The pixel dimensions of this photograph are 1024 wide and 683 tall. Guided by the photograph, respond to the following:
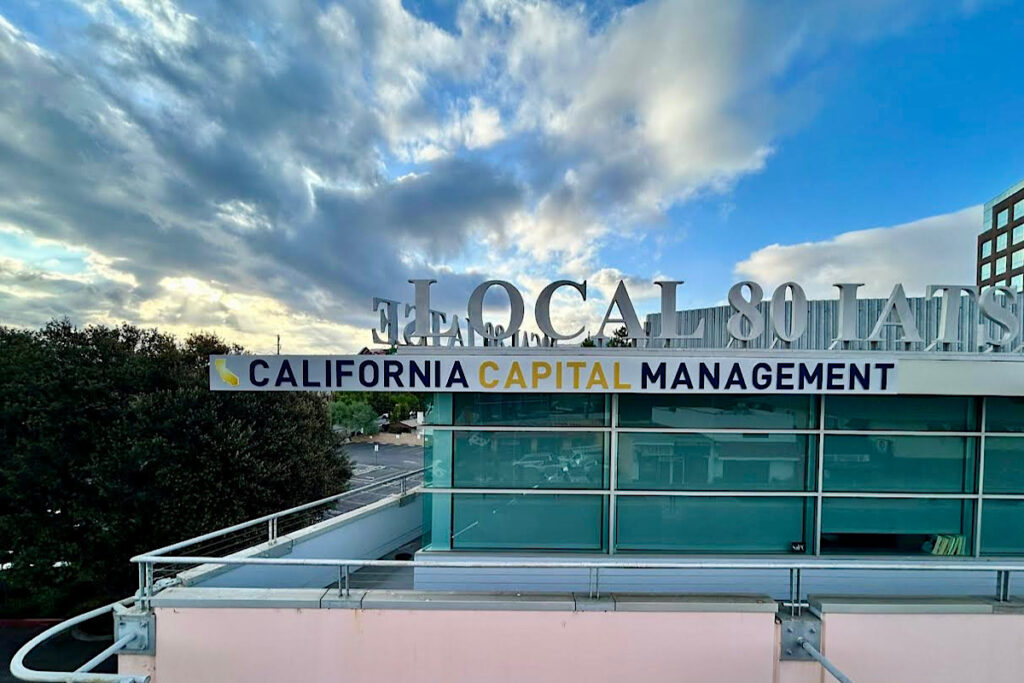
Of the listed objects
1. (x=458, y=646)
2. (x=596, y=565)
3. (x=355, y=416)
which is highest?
(x=596, y=565)

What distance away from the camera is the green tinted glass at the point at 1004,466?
21.9 ft

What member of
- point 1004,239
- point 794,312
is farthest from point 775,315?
point 1004,239

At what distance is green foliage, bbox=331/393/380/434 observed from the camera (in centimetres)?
5125

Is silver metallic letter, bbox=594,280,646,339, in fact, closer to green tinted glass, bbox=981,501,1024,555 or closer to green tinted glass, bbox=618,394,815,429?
green tinted glass, bbox=618,394,815,429

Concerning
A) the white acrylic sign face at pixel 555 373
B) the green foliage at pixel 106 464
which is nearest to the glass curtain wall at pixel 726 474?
the white acrylic sign face at pixel 555 373

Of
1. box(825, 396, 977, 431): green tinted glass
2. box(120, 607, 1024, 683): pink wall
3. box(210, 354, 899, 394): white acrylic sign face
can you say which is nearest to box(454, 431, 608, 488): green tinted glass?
box(210, 354, 899, 394): white acrylic sign face

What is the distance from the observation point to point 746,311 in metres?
6.48

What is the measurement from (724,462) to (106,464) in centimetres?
1491

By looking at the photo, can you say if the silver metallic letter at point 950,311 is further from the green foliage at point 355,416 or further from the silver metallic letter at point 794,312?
the green foliage at point 355,416

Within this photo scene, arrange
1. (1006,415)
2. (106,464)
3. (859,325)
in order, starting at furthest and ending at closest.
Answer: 1. (106,464)
2. (859,325)
3. (1006,415)

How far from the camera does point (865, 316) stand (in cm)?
726

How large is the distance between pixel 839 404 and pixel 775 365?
1603mm

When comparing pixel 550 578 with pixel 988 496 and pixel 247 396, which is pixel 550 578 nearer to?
pixel 988 496

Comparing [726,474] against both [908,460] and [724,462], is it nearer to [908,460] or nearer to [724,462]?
[724,462]
